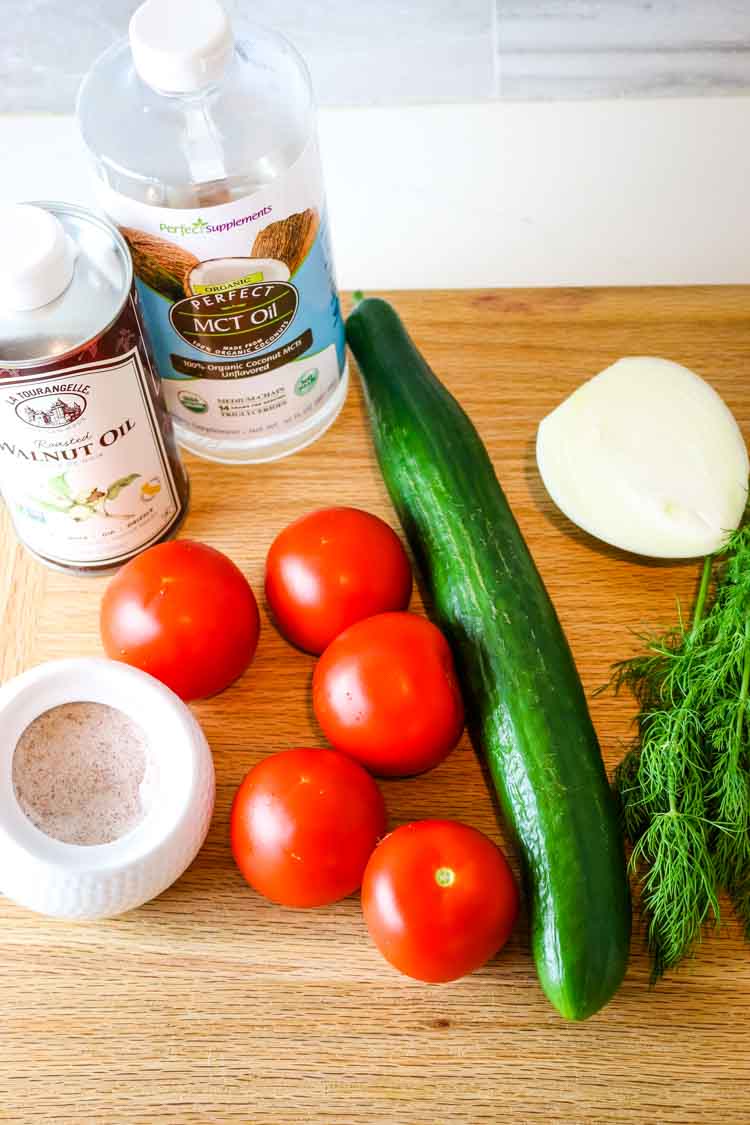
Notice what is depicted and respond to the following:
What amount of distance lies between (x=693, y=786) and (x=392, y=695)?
0.82ft

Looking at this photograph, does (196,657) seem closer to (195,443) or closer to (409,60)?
(195,443)

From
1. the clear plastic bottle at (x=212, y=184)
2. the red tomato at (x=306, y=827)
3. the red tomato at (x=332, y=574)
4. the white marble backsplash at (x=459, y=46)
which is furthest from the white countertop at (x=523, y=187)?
the red tomato at (x=306, y=827)

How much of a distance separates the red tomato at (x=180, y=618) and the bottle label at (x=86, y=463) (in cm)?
8

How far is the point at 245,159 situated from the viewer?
1.14 meters

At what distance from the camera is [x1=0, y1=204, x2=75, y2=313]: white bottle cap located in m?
1.01

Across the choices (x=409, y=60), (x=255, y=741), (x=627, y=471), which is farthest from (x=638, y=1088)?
(x=409, y=60)

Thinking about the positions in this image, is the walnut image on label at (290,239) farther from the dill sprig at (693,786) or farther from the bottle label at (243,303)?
the dill sprig at (693,786)

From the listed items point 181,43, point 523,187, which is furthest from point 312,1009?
point 523,187

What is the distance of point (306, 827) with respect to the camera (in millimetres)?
1018

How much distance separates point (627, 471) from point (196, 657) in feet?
1.43

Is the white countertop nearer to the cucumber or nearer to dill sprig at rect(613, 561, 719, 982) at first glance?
the cucumber

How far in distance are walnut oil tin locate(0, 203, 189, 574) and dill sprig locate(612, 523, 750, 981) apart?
0.49 meters

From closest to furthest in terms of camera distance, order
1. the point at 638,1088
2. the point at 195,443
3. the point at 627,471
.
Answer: the point at 638,1088, the point at 627,471, the point at 195,443

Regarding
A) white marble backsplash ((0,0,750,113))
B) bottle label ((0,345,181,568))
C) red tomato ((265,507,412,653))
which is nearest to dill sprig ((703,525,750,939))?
red tomato ((265,507,412,653))
